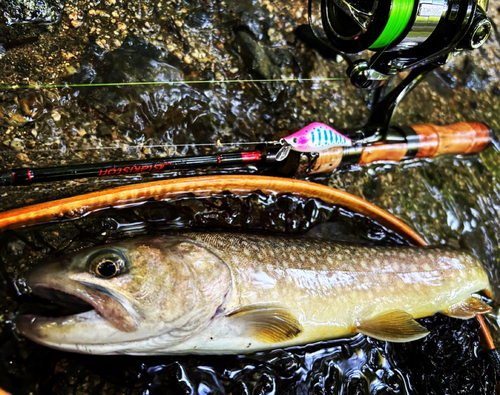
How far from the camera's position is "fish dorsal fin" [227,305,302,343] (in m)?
1.90

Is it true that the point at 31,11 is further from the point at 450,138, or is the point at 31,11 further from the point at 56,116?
the point at 450,138

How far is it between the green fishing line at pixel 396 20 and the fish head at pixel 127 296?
5.21 ft

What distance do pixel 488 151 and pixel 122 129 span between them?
3259 millimetres

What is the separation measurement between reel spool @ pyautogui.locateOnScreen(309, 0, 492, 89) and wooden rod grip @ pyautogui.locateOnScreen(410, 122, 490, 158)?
2.01ft

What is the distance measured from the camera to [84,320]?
1.61 metres

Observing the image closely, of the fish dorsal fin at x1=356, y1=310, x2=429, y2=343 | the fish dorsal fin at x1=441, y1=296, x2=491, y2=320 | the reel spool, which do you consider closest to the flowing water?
the fish dorsal fin at x1=441, y1=296, x2=491, y2=320

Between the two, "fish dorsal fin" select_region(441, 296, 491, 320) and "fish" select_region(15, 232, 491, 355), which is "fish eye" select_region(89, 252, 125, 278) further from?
"fish dorsal fin" select_region(441, 296, 491, 320)

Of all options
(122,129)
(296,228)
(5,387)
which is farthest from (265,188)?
(5,387)

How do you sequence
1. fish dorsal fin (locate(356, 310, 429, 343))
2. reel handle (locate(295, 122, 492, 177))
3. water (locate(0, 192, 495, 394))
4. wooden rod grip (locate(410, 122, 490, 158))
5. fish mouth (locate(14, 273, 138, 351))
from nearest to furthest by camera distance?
fish mouth (locate(14, 273, 138, 351))
water (locate(0, 192, 495, 394))
fish dorsal fin (locate(356, 310, 429, 343))
reel handle (locate(295, 122, 492, 177))
wooden rod grip (locate(410, 122, 490, 158))

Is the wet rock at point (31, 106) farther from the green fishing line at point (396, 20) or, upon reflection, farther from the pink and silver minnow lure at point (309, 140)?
the green fishing line at point (396, 20)

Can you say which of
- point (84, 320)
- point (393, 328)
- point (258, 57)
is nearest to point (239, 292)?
point (84, 320)

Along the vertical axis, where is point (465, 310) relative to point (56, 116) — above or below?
below

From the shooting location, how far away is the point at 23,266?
196 centimetres

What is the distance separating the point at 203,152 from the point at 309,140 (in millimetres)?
760
